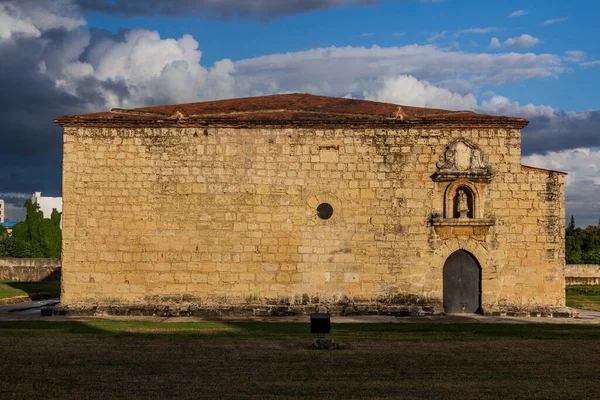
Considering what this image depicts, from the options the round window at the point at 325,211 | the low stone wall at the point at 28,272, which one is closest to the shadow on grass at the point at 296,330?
the round window at the point at 325,211

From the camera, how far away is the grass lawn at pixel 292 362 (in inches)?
375

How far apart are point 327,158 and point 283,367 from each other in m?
9.54

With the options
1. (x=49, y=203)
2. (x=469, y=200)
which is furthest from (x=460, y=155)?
(x=49, y=203)

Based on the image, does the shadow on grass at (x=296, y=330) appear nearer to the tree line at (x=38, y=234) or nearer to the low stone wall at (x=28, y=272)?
the low stone wall at (x=28, y=272)

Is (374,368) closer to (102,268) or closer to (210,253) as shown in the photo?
(210,253)

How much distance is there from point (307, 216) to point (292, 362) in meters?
8.38

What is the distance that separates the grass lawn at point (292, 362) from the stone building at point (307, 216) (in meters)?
2.93

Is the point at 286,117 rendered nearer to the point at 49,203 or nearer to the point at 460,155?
the point at 460,155

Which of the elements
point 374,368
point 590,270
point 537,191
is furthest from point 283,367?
point 590,270

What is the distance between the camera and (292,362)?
11.7 metres

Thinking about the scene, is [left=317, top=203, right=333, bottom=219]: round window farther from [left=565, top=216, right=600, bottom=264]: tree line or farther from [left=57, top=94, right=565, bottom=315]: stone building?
[left=565, top=216, right=600, bottom=264]: tree line

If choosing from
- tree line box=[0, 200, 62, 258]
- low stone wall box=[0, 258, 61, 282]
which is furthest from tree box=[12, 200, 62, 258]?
low stone wall box=[0, 258, 61, 282]

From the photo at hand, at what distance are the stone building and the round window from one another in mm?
30

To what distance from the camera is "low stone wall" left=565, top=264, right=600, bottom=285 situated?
35.5 m
